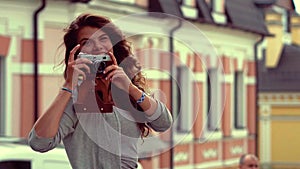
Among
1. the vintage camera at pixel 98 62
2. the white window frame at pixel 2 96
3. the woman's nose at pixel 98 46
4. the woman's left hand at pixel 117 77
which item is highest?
Result: the woman's nose at pixel 98 46

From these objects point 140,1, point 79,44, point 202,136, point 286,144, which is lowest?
point 286,144

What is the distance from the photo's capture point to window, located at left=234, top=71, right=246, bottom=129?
22.4 m

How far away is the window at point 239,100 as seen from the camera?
22.4 meters

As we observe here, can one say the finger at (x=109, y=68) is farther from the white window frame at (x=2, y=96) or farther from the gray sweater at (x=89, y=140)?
the white window frame at (x=2, y=96)

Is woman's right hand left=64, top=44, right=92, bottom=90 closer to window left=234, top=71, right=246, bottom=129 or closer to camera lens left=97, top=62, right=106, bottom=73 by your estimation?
camera lens left=97, top=62, right=106, bottom=73

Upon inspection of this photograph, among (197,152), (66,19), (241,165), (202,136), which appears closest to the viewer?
(202,136)

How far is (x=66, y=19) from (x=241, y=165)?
7402 millimetres

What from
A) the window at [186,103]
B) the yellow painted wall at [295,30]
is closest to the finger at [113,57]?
the window at [186,103]

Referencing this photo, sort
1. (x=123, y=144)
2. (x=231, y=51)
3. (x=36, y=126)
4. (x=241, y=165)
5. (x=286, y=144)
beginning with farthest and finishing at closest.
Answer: (x=286, y=144) < (x=231, y=51) < (x=241, y=165) < (x=123, y=144) < (x=36, y=126)

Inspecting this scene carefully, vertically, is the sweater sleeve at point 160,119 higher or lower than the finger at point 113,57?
lower

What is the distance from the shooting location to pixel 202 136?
12.2ft

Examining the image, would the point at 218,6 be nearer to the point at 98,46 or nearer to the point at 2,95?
the point at 2,95

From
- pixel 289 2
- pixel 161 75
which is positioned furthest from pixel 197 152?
pixel 289 2

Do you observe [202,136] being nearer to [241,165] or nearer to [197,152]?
[241,165]
